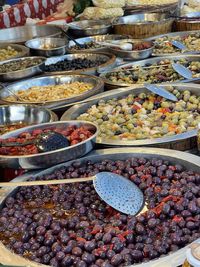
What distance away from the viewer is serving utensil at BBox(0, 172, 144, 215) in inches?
82.4

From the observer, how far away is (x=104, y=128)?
2.96 metres

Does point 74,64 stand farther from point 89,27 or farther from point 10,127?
point 89,27

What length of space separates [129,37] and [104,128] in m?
2.29

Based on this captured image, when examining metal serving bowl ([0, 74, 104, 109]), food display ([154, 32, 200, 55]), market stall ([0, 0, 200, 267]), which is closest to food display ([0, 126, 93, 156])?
market stall ([0, 0, 200, 267])

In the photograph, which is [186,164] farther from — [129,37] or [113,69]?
[129,37]

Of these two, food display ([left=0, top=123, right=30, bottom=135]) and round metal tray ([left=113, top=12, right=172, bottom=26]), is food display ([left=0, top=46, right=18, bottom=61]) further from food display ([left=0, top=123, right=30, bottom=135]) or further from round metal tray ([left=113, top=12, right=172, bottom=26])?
food display ([left=0, top=123, right=30, bottom=135])

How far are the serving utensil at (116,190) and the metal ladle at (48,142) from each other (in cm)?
32

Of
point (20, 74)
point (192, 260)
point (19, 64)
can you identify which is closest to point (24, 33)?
point (19, 64)

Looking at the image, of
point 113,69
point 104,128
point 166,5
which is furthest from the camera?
point 166,5

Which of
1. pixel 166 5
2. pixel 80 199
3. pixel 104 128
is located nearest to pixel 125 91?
pixel 104 128

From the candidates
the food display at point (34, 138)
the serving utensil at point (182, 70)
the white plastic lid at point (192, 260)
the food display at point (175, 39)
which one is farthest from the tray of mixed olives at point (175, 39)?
the white plastic lid at point (192, 260)

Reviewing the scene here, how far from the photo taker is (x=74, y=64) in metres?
4.18

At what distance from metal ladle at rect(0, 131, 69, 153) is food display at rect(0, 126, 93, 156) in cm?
2

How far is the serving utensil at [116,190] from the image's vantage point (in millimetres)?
2094
